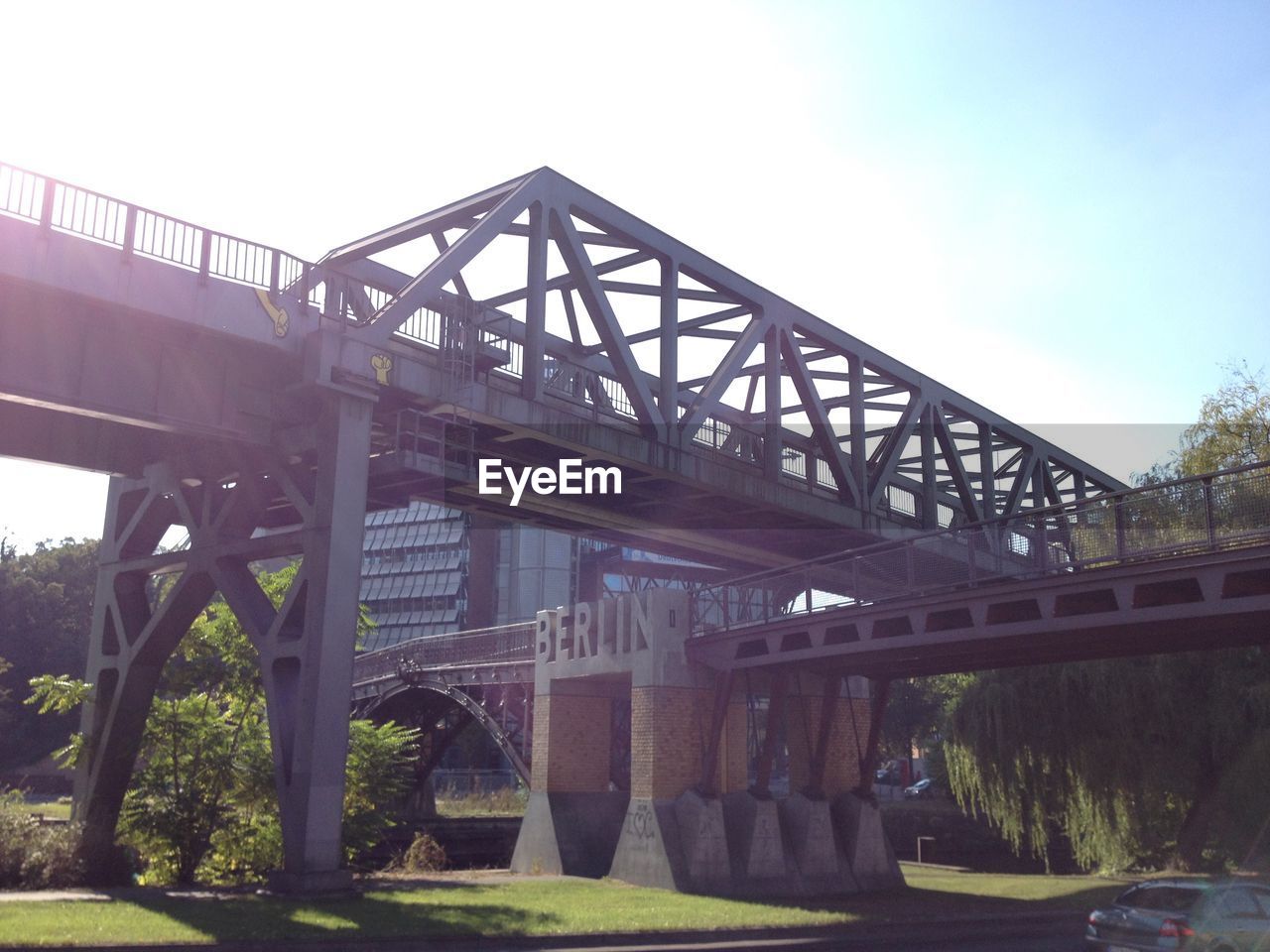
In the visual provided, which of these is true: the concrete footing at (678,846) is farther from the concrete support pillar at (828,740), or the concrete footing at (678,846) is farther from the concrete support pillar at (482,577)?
the concrete support pillar at (482,577)

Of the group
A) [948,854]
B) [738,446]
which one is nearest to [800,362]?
[738,446]

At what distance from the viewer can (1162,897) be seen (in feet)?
47.8

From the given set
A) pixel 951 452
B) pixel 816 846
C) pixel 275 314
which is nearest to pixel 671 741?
pixel 816 846

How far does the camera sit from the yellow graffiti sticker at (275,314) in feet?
64.9

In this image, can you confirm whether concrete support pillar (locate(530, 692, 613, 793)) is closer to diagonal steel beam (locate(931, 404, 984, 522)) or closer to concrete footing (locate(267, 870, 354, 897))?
concrete footing (locate(267, 870, 354, 897))

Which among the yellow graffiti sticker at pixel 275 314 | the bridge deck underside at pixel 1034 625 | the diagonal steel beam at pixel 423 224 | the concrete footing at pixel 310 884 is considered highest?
the diagonal steel beam at pixel 423 224

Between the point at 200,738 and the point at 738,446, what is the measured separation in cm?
1537

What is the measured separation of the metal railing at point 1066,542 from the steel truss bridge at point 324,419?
64 cm

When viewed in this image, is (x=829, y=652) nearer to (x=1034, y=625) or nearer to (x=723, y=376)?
(x=1034, y=625)

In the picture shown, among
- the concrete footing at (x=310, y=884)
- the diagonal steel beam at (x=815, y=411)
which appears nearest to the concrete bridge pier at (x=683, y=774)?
the diagonal steel beam at (x=815, y=411)

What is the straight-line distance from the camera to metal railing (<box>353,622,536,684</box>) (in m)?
41.5

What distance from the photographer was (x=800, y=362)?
103 ft

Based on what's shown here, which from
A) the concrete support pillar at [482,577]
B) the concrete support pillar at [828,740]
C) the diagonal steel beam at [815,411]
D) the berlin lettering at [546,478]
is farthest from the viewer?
the concrete support pillar at [482,577]

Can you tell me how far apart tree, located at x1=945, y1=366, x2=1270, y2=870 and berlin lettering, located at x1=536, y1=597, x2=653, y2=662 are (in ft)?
32.4
